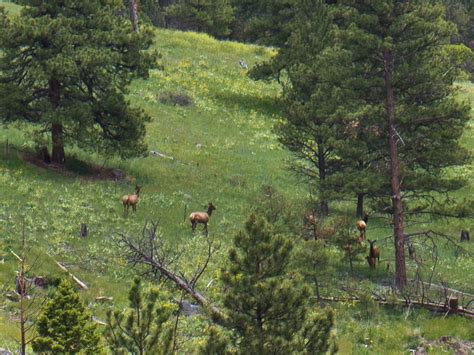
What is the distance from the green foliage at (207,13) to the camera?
219ft

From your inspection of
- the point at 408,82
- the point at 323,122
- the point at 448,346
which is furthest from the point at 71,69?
the point at 448,346

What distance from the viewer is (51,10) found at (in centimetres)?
2833

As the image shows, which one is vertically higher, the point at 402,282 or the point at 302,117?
the point at 302,117

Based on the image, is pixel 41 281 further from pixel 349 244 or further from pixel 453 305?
pixel 453 305

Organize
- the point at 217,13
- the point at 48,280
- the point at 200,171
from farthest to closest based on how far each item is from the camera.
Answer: the point at 217,13 → the point at 200,171 → the point at 48,280

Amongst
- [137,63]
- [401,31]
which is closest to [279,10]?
[137,63]

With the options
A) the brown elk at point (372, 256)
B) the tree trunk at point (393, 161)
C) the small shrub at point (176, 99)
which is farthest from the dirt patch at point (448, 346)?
the small shrub at point (176, 99)

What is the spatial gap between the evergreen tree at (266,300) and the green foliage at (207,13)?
2247 inches

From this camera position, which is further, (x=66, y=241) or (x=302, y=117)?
(x=302, y=117)

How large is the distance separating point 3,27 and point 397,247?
1379 centimetres

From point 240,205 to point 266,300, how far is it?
63.2 ft

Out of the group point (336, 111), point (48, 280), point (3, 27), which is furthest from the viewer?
point (3, 27)

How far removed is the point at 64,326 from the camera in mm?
10438

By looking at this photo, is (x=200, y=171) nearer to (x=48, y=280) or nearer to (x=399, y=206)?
(x=399, y=206)
